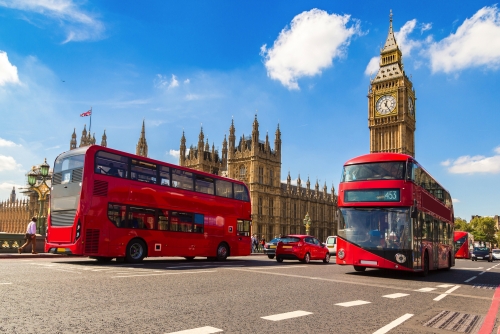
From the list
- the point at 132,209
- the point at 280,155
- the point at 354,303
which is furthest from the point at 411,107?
the point at 354,303

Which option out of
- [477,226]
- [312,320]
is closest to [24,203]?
[312,320]

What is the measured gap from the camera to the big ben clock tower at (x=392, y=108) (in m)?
79.9

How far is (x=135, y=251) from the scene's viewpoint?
15.7m

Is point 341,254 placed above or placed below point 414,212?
below

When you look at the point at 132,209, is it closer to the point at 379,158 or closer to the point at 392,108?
the point at 379,158

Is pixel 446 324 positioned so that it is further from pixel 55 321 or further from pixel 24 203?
pixel 24 203

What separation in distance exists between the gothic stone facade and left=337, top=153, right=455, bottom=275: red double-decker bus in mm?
50087

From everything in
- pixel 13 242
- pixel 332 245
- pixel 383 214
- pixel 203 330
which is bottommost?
pixel 332 245

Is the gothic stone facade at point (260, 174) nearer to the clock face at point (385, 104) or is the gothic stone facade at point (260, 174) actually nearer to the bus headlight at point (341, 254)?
the clock face at point (385, 104)

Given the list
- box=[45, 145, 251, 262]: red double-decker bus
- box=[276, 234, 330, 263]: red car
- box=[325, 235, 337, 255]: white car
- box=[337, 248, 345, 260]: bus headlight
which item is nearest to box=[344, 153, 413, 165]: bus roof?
box=[337, 248, 345, 260]: bus headlight

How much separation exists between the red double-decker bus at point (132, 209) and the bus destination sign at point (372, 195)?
23.6 feet

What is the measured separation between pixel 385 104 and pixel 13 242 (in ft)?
245

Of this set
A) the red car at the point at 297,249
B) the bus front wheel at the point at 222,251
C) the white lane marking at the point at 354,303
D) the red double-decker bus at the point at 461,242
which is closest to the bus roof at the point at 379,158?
the white lane marking at the point at 354,303

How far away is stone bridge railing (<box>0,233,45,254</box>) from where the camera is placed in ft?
67.9
